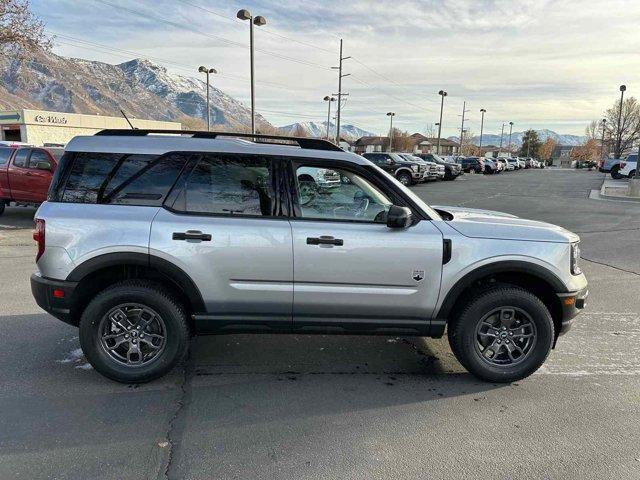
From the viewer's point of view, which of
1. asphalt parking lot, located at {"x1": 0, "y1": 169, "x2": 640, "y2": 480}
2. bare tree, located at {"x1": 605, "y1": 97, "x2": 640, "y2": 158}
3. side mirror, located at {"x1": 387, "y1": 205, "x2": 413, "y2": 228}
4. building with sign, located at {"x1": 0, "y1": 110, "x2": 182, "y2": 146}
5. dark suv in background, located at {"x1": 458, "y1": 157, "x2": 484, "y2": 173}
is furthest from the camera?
bare tree, located at {"x1": 605, "y1": 97, "x2": 640, "y2": 158}

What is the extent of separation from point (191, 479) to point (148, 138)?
100 inches

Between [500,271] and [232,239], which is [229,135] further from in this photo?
[500,271]

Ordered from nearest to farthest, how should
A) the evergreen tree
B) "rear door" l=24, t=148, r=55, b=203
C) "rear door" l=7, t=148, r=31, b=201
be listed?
1. "rear door" l=24, t=148, r=55, b=203
2. "rear door" l=7, t=148, r=31, b=201
3. the evergreen tree

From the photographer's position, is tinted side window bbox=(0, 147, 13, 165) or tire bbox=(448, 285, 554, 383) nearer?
tire bbox=(448, 285, 554, 383)

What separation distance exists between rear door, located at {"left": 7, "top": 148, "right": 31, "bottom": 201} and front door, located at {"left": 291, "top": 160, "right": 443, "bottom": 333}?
10351 mm

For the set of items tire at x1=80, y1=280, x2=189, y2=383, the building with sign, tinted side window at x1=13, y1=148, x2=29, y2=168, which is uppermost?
the building with sign

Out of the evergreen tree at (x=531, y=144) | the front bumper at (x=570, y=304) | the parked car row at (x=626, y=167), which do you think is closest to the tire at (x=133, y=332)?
the front bumper at (x=570, y=304)

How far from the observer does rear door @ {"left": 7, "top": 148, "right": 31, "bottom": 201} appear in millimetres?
11562

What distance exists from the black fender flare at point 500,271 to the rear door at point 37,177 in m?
10.7

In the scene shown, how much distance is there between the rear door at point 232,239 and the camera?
143 inches

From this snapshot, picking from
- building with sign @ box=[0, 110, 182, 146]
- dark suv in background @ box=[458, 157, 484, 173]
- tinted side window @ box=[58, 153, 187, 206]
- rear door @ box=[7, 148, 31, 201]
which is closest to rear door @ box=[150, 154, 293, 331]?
tinted side window @ box=[58, 153, 187, 206]

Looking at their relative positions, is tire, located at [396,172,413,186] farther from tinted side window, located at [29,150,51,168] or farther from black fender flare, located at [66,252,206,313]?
black fender flare, located at [66,252,206,313]

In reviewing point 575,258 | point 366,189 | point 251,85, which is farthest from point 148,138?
point 251,85

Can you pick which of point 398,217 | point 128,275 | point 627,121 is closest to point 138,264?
point 128,275
